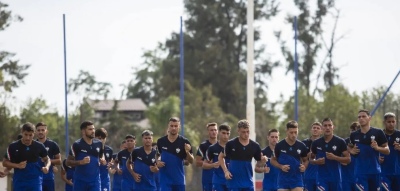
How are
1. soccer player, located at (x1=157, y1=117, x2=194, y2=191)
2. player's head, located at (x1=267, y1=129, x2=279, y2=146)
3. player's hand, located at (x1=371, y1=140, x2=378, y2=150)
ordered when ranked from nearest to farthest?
player's hand, located at (x1=371, y1=140, x2=378, y2=150), soccer player, located at (x1=157, y1=117, x2=194, y2=191), player's head, located at (x1=267, y1=129, x2=279, y2=146)

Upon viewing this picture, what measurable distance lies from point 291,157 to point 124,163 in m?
6.25

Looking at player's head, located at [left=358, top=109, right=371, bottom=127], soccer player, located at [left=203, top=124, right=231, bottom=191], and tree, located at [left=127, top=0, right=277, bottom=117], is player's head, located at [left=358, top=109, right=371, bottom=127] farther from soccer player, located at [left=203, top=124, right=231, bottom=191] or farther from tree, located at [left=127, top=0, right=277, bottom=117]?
tree, located at [left=127, top=0, right=277, bottom=117]

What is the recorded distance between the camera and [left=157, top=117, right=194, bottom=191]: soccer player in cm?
2472

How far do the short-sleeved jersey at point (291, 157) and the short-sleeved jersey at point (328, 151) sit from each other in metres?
1.15

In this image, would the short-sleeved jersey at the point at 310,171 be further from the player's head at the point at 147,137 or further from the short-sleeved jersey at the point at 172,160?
the player's head at the point at 147,137

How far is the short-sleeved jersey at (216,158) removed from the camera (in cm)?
2472

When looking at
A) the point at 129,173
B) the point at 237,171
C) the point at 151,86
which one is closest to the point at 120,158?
the point at 129,173

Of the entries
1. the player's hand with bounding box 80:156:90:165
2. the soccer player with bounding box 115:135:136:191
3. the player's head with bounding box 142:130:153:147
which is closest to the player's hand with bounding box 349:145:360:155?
the player's head with bounding box 142:130:153:147

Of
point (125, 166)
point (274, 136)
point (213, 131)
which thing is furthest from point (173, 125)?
point (125, 166)

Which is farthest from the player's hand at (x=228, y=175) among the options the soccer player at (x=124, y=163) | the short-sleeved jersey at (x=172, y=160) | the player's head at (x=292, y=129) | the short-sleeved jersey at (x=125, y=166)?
the short-sleeved jersey at (x=125, y=166)

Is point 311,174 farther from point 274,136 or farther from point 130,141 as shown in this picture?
point 130,141

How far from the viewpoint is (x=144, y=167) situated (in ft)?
84.7

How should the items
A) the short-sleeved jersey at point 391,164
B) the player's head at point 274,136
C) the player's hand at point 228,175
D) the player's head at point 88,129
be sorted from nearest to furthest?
the player's hand at point 228,175
the player's head at point 88,129
the short-sleeved jersey at point 391,164
the player's head at point 274,136

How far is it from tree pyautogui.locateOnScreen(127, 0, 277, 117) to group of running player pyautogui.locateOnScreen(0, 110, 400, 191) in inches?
1946
